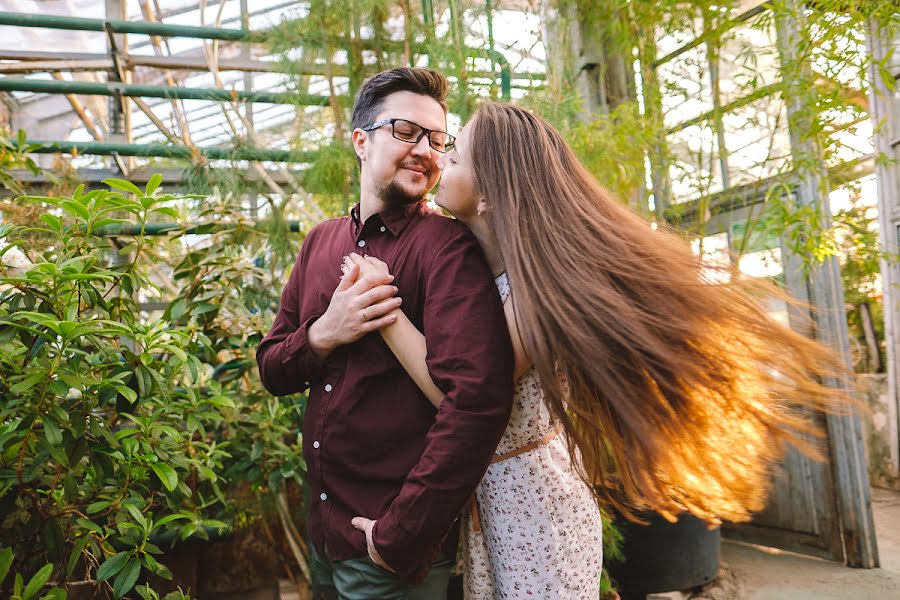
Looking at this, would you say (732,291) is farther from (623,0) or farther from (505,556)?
(623,0)

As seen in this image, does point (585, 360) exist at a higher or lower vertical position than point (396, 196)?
lower

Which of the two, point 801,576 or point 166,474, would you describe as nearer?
point 166,474

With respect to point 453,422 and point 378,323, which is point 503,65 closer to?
point 378,323

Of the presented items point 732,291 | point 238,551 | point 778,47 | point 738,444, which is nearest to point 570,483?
point 738,444

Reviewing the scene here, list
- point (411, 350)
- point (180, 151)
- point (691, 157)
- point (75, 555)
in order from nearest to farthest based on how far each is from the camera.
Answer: point (411, 350) < point (75, 555) < point (180, 151) < point (691, 157)

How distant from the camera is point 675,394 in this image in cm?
116

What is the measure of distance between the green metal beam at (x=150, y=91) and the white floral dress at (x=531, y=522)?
170 centimetres

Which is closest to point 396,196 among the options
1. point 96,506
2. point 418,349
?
point 418,349

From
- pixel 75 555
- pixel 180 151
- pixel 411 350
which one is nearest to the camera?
pixel 411 350

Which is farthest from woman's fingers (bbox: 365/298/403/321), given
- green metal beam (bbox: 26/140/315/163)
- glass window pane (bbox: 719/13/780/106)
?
glass window pane (bbox: 719/13/780/106)

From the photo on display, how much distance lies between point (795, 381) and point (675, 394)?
298mm

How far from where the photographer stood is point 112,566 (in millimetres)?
1433

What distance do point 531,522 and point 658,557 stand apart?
2039 millimetres

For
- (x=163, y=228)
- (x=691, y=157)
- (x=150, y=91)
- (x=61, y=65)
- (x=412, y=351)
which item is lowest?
(x=412, y=351)
